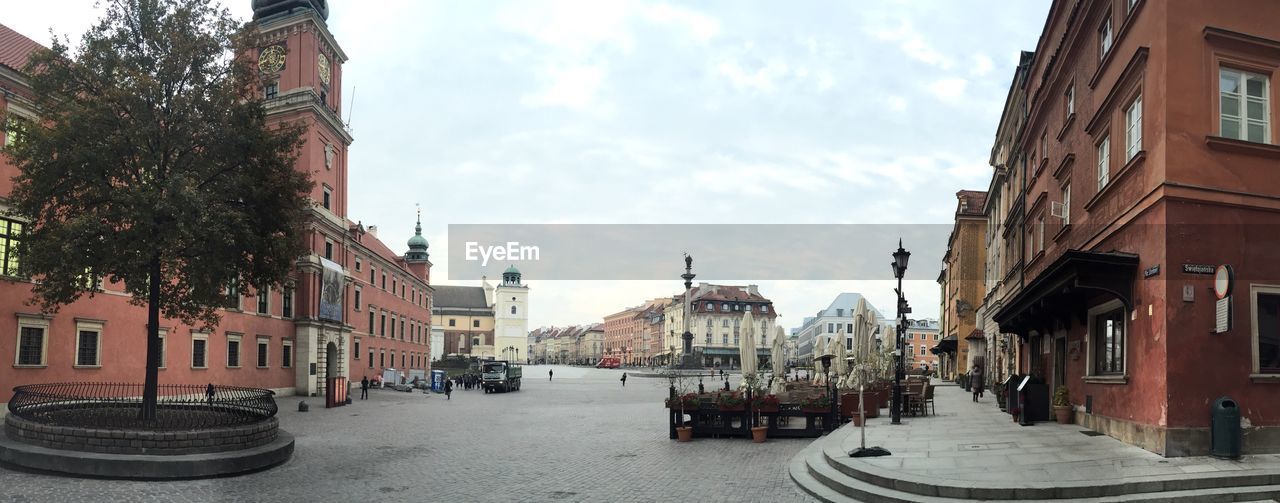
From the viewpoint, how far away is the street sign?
10.7m

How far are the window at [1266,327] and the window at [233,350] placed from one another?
122 feet

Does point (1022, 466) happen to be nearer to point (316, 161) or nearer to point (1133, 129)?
point (1133, 129)

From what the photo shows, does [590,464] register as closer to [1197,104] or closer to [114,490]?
[114,490]

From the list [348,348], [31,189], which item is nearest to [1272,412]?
[31,189]

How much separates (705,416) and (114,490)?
11417 millimetres

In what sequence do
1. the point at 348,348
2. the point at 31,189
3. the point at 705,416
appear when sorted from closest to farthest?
the point at 31,189 → the point at 705,416 → the point at 348,348

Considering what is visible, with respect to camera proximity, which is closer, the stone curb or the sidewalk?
the sidewalk

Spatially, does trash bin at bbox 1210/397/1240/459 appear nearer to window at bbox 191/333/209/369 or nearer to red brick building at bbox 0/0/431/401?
red brick building at bbox 0/0/431/401

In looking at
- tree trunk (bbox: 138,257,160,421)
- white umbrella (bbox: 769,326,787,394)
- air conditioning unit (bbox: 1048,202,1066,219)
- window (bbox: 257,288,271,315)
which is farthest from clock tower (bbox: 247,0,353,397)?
air conditioning unit (bbox: 1048,202,1066,219)

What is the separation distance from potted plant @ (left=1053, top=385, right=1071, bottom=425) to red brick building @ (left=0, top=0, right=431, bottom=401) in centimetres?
1788

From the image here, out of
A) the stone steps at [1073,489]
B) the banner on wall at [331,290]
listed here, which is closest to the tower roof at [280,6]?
the banner on wall at [331,290]

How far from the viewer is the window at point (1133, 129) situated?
12648 millimetres

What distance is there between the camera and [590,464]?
15281 millimetres

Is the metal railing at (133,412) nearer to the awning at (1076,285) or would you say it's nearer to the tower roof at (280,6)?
the awning at (1076,285)
